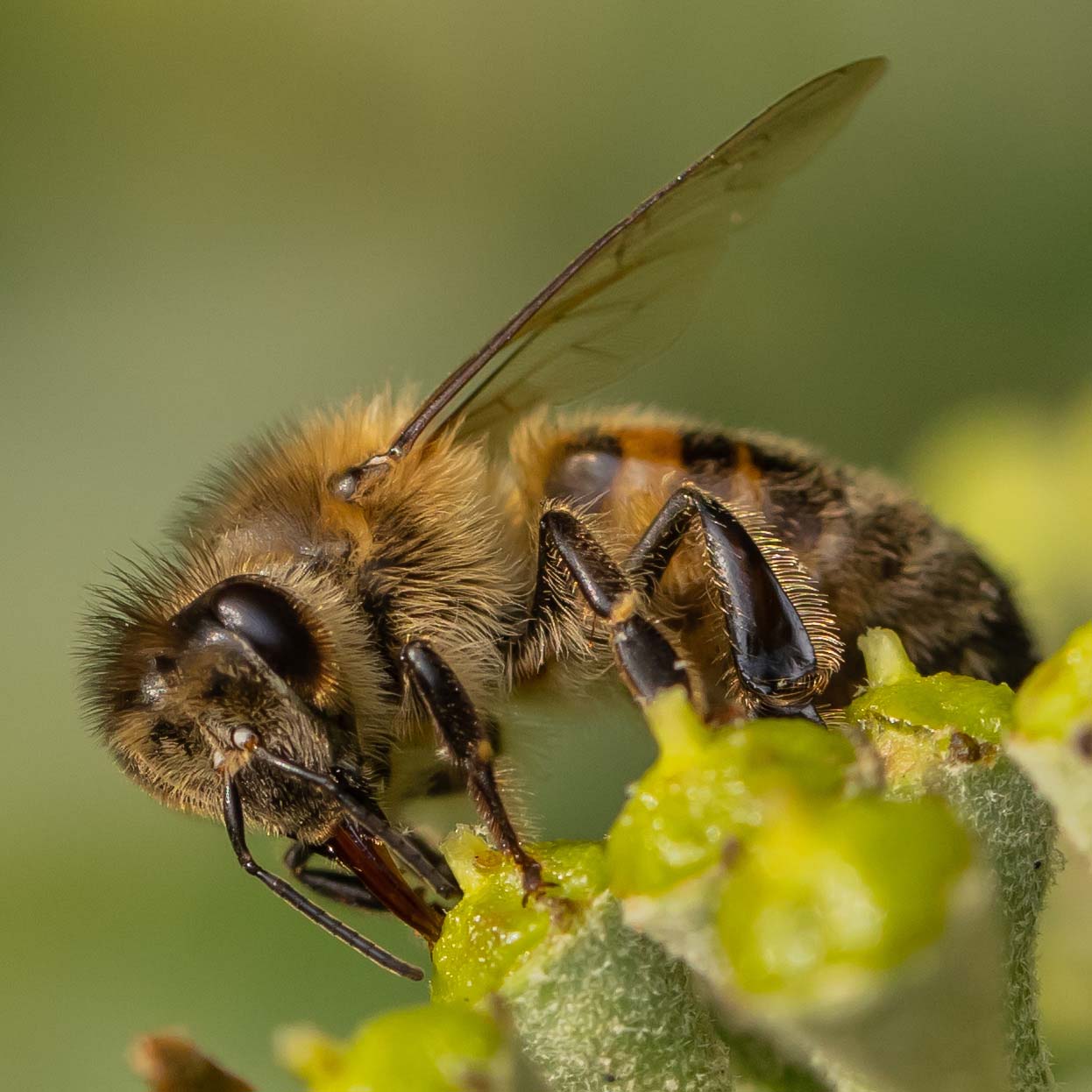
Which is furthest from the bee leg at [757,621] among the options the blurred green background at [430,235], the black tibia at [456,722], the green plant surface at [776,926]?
the blurred green background at [430,235]

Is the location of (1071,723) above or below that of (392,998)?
above

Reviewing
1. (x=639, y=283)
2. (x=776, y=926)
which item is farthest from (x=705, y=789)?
(x=639, y=283)

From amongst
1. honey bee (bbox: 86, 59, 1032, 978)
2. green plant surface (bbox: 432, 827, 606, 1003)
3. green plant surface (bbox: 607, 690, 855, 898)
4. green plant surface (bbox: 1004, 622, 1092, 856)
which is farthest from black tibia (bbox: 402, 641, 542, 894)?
green plant surface (bbox: 1004, 622, 1092, 856)

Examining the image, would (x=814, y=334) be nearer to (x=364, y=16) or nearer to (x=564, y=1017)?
(x=364, y=16)

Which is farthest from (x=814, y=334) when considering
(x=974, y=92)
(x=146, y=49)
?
(x=146, y=49)

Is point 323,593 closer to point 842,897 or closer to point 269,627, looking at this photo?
point 269,627

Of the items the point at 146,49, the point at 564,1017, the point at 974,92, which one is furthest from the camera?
the point at 146,49

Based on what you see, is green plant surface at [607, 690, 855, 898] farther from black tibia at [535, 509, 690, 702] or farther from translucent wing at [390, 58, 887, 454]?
translucent wing at [390, 58, 887, 454]
